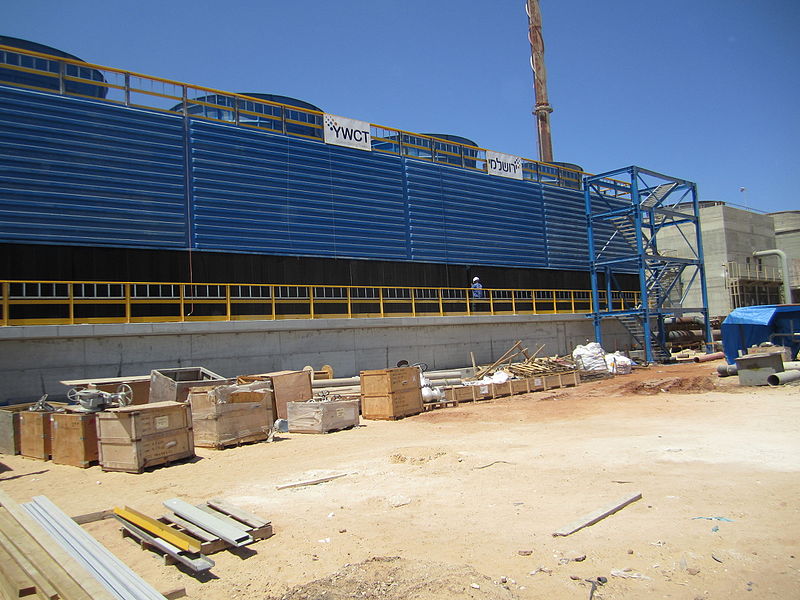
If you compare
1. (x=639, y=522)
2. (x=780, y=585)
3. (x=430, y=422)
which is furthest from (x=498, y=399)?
(x=780, y=585)

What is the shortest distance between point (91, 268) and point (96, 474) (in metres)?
9.55

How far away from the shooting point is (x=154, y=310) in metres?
17.5

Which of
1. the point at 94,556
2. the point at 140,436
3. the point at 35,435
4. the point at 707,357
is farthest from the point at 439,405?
the point at 707,357

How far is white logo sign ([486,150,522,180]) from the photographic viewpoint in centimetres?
2898

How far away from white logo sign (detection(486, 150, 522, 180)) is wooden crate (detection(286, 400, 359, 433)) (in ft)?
62.7

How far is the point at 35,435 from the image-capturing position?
10500mm

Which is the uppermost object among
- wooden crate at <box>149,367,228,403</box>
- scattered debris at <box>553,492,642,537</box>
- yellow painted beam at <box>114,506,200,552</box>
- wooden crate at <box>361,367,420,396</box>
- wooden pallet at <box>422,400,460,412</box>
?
wooden crate at <box>149,367,228,403</box>

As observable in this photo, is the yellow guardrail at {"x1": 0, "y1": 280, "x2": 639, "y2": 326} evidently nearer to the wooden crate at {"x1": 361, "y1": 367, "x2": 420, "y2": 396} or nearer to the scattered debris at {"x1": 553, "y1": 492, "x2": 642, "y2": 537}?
the wooden crate at {"x1": 361, "y1": 367, "x2": 420, "y2": 396}

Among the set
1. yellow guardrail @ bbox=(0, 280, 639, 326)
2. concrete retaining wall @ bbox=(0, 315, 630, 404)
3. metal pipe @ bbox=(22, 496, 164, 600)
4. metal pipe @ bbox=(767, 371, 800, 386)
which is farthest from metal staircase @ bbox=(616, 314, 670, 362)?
metal pipe @ bbox=(22, 496, 164, 600)

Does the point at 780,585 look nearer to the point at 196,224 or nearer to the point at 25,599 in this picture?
the point at 25,599

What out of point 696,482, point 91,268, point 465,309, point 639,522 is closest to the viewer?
point 639,522

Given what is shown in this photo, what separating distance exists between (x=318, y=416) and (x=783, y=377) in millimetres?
12306

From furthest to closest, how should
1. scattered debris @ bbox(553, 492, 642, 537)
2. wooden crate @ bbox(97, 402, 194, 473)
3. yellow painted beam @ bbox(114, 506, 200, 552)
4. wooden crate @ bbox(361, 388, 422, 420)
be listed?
wooden crate @ bbox(361, 388, 422, 420), wooden crate @ bbox(97, 402, 194, 473), scattered debris @ bbox(553, 492, 642, 537), yellow painted beam @ bbox(114, 506, 200, 552)

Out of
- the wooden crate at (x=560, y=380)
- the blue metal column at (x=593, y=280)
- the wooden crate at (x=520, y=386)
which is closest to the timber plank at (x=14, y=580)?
the wooden crate at (x=520, y=386)
